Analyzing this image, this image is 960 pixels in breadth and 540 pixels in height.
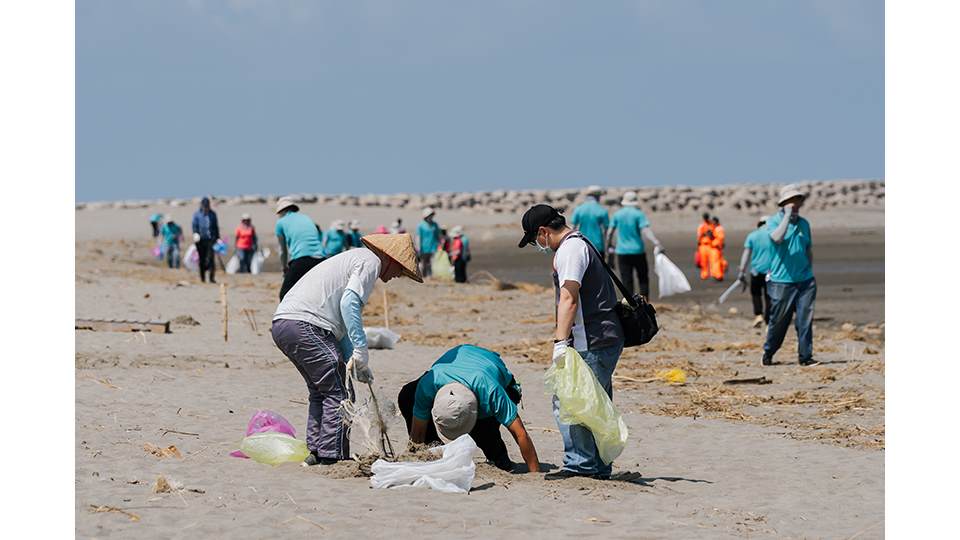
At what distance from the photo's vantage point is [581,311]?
8.00 m

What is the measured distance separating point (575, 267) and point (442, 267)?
57.4ft

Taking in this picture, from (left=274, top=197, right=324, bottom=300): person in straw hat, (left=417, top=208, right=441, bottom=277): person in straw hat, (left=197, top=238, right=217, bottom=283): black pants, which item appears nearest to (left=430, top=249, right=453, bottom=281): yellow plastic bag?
(left=417, top=208, right=441, bottom=277): person in straw hat

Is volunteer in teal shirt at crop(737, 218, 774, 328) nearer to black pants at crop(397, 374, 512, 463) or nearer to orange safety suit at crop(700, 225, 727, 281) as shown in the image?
orange safety suit at crop(700, 225, 727, 281)

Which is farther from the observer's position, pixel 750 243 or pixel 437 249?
pixel 437 249

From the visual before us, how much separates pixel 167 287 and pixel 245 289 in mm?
1215

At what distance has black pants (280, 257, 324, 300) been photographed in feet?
42.7

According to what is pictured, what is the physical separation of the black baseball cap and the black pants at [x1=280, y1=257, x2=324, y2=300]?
516cm

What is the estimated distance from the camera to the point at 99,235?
169 feet

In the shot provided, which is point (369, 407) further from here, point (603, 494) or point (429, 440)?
point (603, 494)

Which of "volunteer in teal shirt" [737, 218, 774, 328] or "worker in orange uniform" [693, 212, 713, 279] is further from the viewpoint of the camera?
"worker in orange uniform" [693, 212, 713, 279]

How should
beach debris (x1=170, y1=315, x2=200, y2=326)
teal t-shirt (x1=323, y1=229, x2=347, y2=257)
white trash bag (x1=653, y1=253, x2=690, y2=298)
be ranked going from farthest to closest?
teal t-shirt (x1=323, y1=229, x2=347, y2=257) → beach debris (x1=170, y1=315, x2=200, y2=326) → white trash bag (x1=653, y1=253, x2=690, y2=298)

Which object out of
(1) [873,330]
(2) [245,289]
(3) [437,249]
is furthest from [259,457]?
(3) [437,249]

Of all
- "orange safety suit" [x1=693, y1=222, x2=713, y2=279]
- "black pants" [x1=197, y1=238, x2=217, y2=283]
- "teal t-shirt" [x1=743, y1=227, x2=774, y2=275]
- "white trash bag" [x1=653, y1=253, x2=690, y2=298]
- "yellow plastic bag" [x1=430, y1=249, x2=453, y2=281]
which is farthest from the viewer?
"yellow plastic bag" [x1=430, y1=249, x2=453, y2=281]

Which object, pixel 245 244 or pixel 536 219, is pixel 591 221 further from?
pixel 245 244
